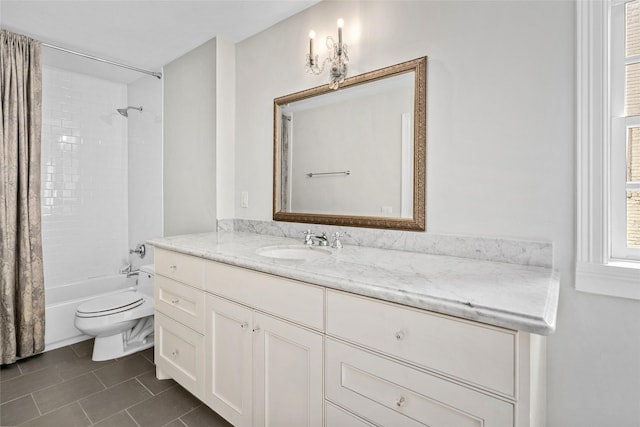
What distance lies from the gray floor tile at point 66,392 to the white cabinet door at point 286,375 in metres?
1.24

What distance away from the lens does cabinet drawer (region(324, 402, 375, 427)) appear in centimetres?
103

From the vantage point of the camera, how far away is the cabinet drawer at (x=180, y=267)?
5.27ft

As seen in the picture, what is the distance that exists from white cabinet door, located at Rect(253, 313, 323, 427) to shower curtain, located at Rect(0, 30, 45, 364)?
2.03 metres

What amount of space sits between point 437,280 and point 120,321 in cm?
220

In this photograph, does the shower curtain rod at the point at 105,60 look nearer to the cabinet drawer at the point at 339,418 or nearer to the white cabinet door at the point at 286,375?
the white cabinet door at the point at 286,375

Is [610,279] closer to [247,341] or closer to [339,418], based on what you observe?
[339,418]

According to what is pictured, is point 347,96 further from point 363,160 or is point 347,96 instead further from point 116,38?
point 116,38

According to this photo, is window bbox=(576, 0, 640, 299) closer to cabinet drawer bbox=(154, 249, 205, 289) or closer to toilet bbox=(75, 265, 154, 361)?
cabinet drawer bbox=(154, 249, 205, 289)

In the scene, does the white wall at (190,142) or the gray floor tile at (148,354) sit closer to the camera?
the gray floor tile at (148,354)

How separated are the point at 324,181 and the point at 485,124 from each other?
885mm

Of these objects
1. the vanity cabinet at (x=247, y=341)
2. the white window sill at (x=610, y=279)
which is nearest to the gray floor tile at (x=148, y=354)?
the vanity cabinet at (x=247, y=341)

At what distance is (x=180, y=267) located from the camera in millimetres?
1727

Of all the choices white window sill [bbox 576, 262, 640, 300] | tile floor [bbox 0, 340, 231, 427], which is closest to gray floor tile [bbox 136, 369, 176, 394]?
tile floor [bbox 0, 340, 231, 427]

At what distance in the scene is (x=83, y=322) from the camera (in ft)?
7.09
